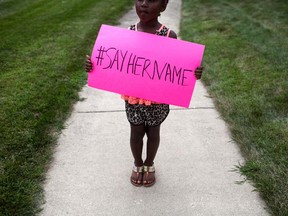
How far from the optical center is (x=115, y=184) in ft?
9.28

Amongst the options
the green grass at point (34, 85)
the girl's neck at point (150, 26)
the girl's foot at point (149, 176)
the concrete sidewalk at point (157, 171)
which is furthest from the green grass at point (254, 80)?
the green grass at point (34, 85)

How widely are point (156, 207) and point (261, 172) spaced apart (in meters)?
0.87

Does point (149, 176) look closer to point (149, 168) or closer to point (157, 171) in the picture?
point (149, 168)

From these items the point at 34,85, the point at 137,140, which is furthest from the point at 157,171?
the point at 34,85

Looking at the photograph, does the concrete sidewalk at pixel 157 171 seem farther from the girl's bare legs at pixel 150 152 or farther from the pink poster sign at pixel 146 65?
the pink poster sign at pixel 146 65

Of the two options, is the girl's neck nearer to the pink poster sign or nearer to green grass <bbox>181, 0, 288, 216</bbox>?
the pink poster sign

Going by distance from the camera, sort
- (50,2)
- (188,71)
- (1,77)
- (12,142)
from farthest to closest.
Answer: (50,2) < (1,77) < (12,142) < (188,71)

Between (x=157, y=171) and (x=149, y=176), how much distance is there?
0.17 metres

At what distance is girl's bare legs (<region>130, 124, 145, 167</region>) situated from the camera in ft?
8.82

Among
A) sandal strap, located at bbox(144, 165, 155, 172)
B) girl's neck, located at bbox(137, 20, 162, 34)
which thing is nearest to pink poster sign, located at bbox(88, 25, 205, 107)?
girl's neck, located at bbox(137, 20, 162, 34)

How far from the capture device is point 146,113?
8.53 ft

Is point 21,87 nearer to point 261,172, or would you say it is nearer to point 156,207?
point 156,207

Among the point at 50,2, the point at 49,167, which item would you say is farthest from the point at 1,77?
the point at 50,2

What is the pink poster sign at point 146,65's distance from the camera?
2.49m
